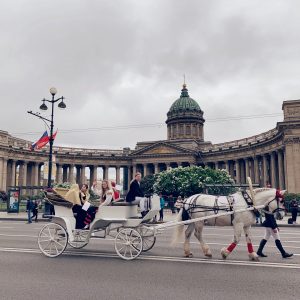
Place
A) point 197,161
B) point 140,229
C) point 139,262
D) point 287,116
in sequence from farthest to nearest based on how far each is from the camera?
point 197,161 → point 287,116 → point 140,229 → point 139,262

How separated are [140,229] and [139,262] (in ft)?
5.07

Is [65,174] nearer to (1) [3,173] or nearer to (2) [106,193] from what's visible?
(1) [3,173]

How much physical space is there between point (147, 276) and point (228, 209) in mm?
3484

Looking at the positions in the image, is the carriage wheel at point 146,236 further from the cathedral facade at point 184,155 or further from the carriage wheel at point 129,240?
the cathedral facade at point 184,155

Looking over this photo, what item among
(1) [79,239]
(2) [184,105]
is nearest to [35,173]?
(2) [184,105]

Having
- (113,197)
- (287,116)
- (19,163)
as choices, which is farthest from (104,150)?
(113,197)

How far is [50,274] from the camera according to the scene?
7957 mm

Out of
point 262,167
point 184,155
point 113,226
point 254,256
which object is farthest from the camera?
point 184,155

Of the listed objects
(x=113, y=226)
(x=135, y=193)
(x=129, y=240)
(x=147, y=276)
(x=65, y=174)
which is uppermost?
(x=65, y=174)

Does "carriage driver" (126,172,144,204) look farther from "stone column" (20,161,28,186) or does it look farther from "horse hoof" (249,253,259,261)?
"stone column" (20,161,28,186)

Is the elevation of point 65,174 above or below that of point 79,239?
above

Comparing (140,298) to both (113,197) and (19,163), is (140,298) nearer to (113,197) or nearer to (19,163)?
(113,197)

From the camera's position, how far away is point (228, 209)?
33.0 feet

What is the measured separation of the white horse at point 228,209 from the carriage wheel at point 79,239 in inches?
113
